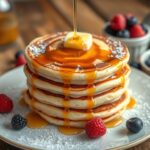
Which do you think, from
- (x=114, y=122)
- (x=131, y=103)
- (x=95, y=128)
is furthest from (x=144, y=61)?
(x=95, y=128)

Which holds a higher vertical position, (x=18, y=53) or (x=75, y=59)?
(x=75, y=59)

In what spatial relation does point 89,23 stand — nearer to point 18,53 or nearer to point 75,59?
point 18,53

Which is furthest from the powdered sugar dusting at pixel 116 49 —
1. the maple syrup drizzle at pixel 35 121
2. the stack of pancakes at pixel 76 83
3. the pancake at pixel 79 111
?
the maple syrup drizzle at pixel 35 121

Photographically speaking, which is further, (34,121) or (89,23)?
(89,23)

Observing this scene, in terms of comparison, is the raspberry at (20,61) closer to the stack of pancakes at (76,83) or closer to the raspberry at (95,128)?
the stack of pancakes at (76,83)

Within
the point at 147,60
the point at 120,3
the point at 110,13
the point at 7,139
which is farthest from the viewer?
the point at 120,3

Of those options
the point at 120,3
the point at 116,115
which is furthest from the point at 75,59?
the point at 120,3
